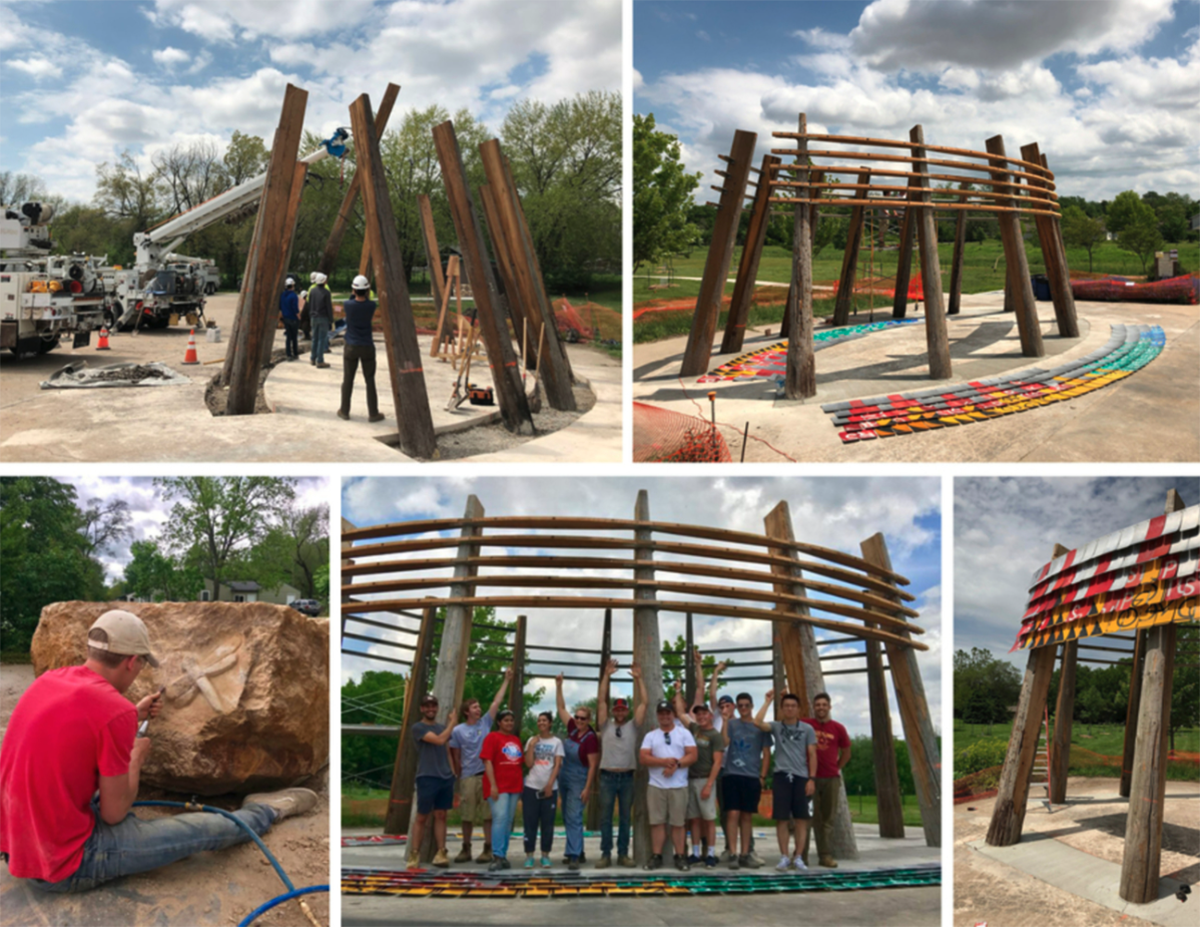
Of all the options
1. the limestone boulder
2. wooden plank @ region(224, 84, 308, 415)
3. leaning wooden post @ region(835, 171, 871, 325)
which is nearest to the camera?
the limestone boulder

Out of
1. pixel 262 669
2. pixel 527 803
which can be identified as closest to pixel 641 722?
pixel 527 803

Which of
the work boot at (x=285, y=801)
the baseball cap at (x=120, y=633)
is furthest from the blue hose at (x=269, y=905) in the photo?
the baseball cap at (x=120, y=633)

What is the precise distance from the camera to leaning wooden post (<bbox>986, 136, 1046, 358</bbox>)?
1067cm

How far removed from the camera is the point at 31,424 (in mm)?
9125

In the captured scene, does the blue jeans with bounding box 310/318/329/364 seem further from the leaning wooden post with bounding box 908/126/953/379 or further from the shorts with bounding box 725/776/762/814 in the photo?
the shorts with bounding box 725/776/762/814

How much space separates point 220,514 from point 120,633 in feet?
14.8

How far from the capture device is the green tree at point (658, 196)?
80.7ft

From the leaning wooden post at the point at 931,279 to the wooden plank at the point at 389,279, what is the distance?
18.0 feet

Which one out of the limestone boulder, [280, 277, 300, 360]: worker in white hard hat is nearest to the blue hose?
the limestone boulder

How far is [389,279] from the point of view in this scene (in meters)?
7.88

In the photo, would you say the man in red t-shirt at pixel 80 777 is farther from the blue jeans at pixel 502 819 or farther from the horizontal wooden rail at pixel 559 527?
the blue jeans at pixel 502 819

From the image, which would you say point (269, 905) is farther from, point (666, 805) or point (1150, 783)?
point (1150, 783)

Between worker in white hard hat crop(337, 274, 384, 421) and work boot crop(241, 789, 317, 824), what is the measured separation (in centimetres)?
497

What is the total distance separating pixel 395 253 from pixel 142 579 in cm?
398
